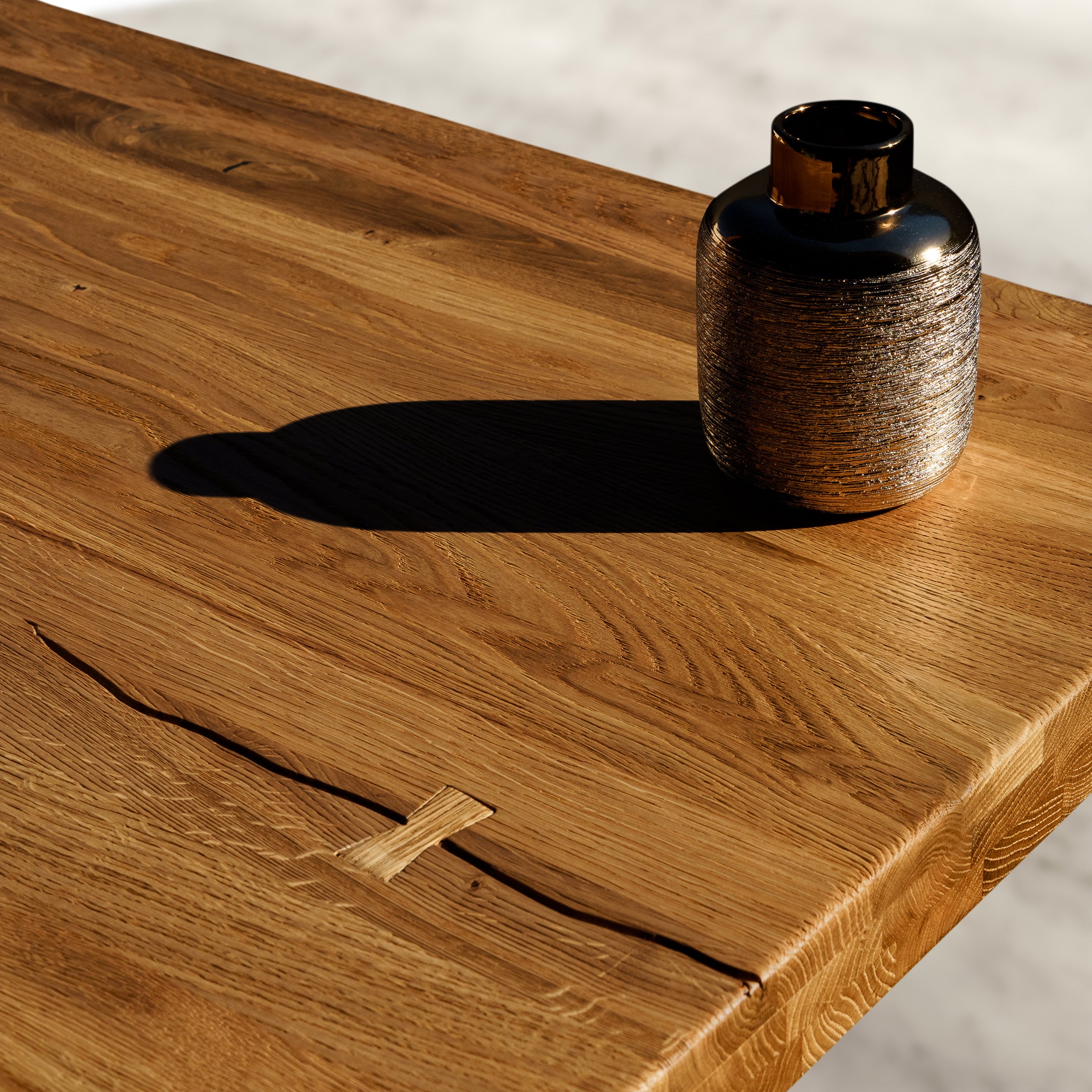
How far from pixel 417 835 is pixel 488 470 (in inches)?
10.3

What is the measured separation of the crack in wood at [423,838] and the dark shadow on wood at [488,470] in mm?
161

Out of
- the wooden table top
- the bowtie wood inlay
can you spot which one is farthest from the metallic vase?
the bowtie wood inlay

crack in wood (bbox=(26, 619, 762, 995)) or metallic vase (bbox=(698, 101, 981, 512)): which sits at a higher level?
metallic vase (bbox=(698, 101, 981, 512))

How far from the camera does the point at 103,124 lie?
3.76ft

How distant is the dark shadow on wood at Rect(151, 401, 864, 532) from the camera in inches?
28.8

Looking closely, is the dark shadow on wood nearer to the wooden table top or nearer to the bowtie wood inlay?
the wooden table top

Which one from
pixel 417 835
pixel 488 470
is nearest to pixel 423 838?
pixel 417 835

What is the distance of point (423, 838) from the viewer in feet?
1.83

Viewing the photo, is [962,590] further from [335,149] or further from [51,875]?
[335,149]

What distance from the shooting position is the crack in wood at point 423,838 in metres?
0.51

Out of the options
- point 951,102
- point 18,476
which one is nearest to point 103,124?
point 18,476

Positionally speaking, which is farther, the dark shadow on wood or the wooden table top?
the dark shadow on wood

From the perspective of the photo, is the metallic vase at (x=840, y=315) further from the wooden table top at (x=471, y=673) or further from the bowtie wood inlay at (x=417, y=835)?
the bowtie wood inlay at (x=417, y=835)

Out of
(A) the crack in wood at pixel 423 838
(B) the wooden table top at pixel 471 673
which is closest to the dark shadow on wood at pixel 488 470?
(B) the wooden table top at pixel 471 673
